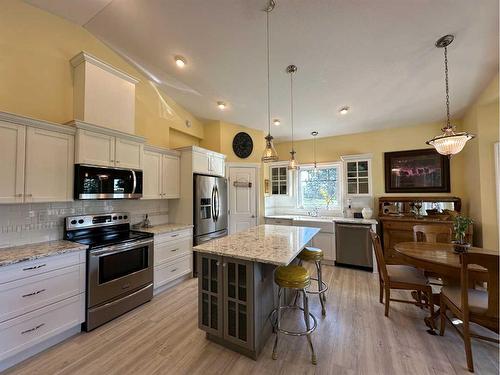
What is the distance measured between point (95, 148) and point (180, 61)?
1.66 meters

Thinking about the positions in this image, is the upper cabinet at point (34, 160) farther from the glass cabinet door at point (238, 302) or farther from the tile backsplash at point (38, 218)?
the glass cabinet door at point (238, 302)

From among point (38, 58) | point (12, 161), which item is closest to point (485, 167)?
point (12, 161)

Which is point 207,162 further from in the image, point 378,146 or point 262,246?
point 378,146

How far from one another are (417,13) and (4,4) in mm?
4241

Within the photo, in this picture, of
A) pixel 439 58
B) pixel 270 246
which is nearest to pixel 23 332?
pixel 270 246

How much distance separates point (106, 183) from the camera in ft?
8.99

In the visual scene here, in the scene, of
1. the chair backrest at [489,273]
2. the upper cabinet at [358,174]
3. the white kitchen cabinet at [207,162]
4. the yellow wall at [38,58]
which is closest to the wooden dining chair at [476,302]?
the chair backrest at [489,273]

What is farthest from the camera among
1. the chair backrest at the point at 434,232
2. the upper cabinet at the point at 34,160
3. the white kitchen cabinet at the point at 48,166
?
the chair backrest at the point at 434,232

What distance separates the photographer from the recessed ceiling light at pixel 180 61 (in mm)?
3033

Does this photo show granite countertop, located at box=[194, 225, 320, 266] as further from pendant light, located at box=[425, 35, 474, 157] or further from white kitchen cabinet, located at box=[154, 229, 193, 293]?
pendant light, located at box=[425, 35, 474, 157]

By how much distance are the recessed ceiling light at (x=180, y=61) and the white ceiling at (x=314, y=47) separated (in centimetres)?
9

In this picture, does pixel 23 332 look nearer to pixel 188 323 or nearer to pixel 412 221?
pixel 188 323

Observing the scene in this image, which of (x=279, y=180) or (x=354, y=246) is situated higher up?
(x=279, y=180)

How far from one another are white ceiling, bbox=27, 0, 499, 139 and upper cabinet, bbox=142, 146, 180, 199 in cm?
119
